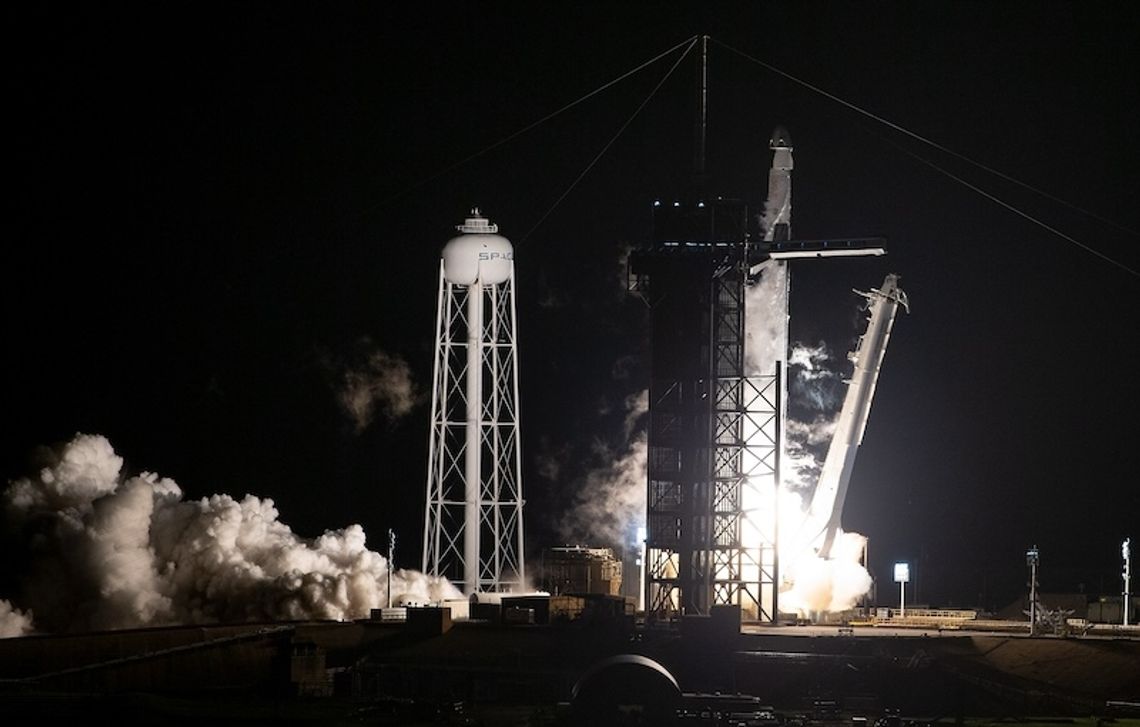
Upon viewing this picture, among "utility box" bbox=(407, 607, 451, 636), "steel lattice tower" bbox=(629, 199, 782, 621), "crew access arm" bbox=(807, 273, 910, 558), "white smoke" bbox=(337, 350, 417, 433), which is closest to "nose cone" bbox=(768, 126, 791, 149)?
"crew access arm" bbox=(807, 273, 910, 558)

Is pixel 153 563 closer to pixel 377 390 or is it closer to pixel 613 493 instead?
pixel 377 390

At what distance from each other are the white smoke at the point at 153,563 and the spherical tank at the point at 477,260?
35.2ft

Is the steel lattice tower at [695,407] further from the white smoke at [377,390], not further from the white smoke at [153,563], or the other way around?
the white smoke at [377,390]

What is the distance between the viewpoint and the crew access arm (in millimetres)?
74438

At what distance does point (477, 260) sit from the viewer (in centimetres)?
7688

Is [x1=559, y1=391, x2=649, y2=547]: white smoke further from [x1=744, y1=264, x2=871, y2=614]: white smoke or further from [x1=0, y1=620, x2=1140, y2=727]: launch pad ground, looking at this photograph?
[x1=0, y1=620, x2=1140, y2=727]: launch pad ground

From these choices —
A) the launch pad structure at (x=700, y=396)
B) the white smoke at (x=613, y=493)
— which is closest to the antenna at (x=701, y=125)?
the launch pad structure at (x=700, y=396)

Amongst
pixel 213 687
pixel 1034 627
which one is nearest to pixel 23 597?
pixel 213 687

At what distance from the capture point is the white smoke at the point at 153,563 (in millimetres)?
74938

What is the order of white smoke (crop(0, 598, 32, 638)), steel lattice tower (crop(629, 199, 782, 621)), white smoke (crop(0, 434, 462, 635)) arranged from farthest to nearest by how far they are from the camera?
1. white smoke (crop(0, 434, 462, 635))
2. white smoke (crop(0, 598, 32, 638))
3. steel lattice tower (crop(629, 199, 782, 621))

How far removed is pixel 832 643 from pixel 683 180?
1382 inches

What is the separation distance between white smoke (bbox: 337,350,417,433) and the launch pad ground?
2881 centimetres

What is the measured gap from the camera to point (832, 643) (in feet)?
208

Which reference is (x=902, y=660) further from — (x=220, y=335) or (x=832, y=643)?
(x=220, y=335)
